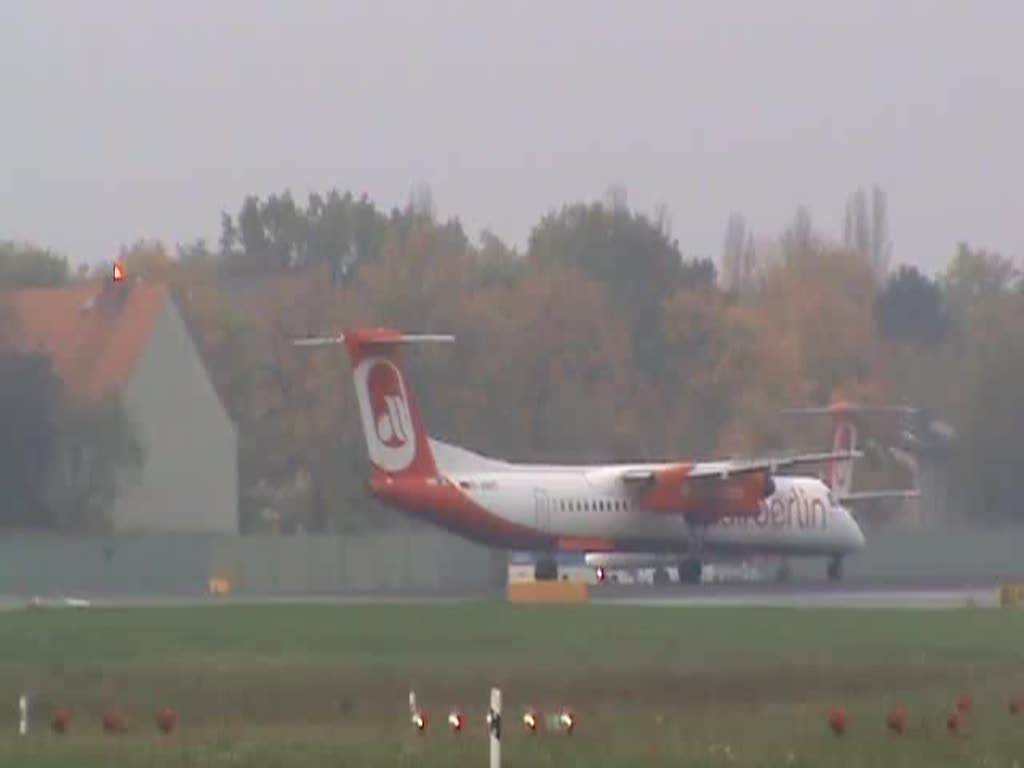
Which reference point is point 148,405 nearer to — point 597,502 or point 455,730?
point 597,502

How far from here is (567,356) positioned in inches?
3947

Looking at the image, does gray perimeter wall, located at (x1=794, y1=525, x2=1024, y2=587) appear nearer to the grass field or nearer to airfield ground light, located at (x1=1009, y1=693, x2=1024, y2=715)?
the grass field

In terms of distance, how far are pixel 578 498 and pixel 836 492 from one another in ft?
51.5

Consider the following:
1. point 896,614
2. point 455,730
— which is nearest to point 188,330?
point 896,614

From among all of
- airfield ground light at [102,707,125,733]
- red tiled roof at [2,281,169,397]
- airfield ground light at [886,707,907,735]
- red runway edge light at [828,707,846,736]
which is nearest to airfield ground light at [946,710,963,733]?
airfield ground light at [886,707,907,735]

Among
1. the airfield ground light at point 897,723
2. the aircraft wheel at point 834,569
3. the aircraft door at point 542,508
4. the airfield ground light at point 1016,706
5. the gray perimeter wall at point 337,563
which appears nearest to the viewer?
the airfield ground light at point 897,723

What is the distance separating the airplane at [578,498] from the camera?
73.8 metres

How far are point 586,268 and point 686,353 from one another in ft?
29.8

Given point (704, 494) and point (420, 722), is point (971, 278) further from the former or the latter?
point (420, 722)

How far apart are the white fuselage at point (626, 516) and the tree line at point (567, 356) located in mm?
14049

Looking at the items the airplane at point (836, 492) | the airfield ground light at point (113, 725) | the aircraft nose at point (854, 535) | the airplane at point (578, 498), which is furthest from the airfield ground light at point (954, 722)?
the aircraft nose at point (854, 535)

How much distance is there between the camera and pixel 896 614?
163 feet

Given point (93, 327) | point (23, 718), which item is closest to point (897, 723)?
point (23, 718)

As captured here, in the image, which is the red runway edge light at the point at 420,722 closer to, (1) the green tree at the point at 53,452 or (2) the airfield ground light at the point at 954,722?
(2) the airfield ground light at the point at 954,722
